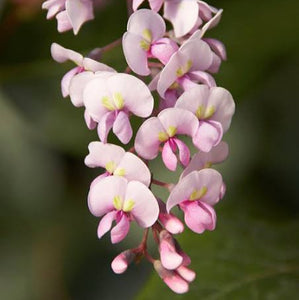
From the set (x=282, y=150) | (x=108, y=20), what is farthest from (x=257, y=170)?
(x=108, y=20)

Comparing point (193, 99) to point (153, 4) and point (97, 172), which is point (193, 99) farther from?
point (97, 172)

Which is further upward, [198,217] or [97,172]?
[198,217]

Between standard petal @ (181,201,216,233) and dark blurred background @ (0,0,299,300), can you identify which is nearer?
standard petal @ (181,201,216,233)

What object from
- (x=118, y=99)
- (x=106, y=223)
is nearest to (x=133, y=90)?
(x=118, y=99)

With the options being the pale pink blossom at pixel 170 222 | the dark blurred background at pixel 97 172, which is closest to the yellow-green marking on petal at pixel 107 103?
the pale pink blossom at pixel 170 222

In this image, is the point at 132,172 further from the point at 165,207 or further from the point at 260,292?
the point at 260,292

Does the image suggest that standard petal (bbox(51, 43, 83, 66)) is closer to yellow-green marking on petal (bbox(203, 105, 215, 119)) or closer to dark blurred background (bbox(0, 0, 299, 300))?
yellow-green marking on petal (bbox(203, 105, 215, 119))

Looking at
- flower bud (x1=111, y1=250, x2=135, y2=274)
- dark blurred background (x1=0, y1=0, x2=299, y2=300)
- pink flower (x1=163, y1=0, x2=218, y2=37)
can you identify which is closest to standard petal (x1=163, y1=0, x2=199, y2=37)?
pink flower (x1=163, y1=0, x2=218, y2=37)
